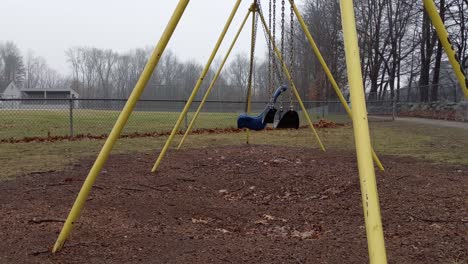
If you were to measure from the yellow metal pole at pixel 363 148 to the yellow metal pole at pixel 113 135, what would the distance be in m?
1.33

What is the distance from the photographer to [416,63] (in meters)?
48.6

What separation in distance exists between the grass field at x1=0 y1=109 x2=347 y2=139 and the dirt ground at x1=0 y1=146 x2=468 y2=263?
792 cm

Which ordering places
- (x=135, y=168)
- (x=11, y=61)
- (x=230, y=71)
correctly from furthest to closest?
(x=11, y=61), (x=230, y=71), (x=135, y=168)

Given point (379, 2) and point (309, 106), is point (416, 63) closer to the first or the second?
point (379, 2)

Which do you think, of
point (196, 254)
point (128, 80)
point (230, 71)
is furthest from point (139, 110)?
point (128, 80)

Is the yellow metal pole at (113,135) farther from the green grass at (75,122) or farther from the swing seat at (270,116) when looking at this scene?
the green grass at (75,122)

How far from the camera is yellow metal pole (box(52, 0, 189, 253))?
325 centimetres

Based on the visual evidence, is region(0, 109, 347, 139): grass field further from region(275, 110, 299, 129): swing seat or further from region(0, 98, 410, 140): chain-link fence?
region(275, 110, 299, 129): swing seat

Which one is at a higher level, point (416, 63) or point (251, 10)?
point (416, 63)

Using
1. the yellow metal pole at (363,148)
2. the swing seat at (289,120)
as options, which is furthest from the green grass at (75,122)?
the yellow metal pole at (363,148)

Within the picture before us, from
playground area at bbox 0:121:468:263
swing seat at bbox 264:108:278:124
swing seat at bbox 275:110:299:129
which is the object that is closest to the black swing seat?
swing seat at bbox 264:108:278:124

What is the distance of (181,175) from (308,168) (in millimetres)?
1976

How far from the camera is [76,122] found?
16969 millimetres

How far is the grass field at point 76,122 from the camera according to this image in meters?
14.1
